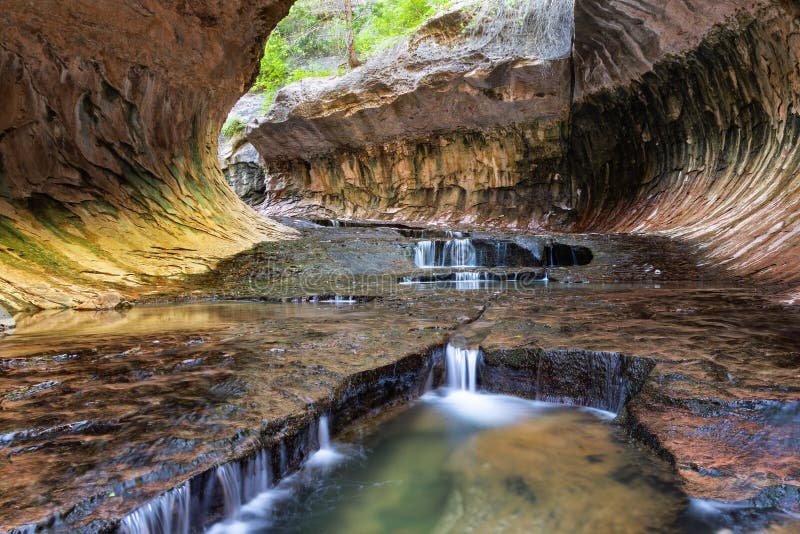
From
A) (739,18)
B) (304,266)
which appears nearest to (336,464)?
(304,266)

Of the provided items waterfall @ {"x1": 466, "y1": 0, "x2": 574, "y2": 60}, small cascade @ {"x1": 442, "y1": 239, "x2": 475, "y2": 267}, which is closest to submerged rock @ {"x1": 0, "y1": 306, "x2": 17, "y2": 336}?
small cascade @ {"x1": 442, "y1": 239, "x2": 475, "y2": 267}

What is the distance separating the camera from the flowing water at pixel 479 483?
1672 mm

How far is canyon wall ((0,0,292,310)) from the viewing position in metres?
5.79

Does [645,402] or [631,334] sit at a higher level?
[631,334]

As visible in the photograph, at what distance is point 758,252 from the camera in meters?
5.61

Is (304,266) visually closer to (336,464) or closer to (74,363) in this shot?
(74,363)

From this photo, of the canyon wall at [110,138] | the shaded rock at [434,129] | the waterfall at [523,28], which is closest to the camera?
the canyon wall at [110,138]

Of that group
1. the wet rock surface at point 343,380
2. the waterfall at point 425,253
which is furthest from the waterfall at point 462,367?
the waterfall at point 425,253

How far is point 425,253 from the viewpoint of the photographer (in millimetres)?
9211

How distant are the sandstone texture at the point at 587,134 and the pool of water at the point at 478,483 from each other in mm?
4131

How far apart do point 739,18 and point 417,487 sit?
870 centimetres

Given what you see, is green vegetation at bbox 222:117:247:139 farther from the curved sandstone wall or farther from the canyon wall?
the curved sandstone wall

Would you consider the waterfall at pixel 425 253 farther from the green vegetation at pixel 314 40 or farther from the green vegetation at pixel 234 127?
the green vegetation at pixel 234 127

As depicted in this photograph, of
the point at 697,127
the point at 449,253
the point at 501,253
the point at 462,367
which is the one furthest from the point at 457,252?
the point at 462,367
